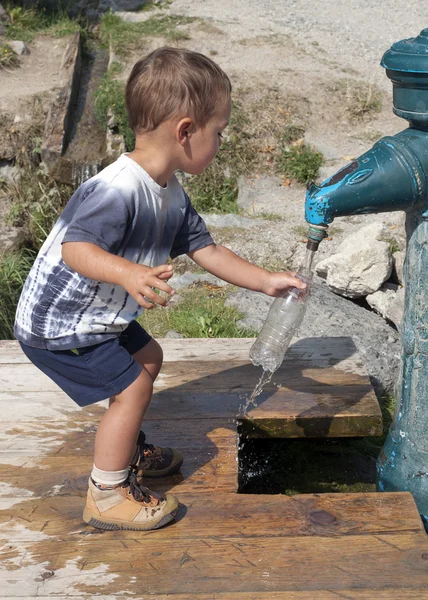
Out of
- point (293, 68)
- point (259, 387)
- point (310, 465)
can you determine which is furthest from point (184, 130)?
point (293, 68)

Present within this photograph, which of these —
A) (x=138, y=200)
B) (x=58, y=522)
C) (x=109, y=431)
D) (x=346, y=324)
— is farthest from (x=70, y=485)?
(x=346, y=324)

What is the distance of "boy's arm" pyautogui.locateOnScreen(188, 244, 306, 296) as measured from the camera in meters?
2.73

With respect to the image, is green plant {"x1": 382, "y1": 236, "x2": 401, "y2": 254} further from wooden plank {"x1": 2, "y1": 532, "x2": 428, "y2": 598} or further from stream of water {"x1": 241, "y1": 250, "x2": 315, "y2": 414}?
wooden plank {"x1": 2, "y1": 532, "x2": 428, "y2": 598}

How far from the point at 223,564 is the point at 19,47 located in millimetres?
8261

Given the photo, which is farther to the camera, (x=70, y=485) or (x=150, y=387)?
(x=70, y=485)

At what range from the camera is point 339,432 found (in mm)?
3141

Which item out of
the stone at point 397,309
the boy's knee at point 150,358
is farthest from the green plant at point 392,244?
the boy's knee at point 150,358

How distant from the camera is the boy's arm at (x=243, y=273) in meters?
2.73

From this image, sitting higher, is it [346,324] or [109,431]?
[109,431]

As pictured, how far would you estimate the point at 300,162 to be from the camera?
285 inches

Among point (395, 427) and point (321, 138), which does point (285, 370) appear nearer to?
point (395, 427)

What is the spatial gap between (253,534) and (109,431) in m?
0.51

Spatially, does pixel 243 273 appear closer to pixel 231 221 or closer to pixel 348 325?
pixel 348 325

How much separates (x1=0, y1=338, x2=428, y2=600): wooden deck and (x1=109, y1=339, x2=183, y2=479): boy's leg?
39mm
